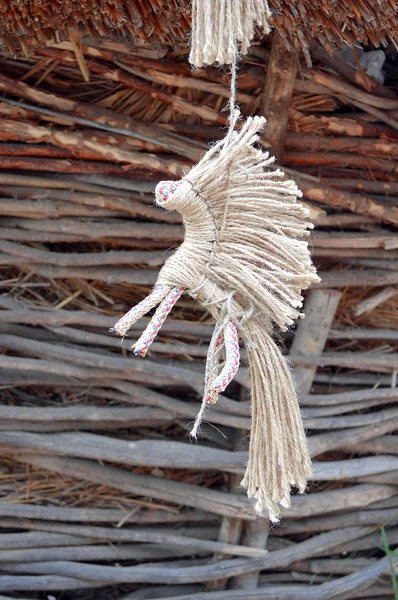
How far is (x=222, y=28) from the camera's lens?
0.90m

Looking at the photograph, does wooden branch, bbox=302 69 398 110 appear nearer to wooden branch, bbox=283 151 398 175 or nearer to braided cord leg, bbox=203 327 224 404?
wooden branch, bbox=283 151 398 175

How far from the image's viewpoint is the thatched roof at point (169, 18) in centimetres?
140

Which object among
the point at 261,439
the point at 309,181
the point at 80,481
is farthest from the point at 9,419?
the point at 261,439

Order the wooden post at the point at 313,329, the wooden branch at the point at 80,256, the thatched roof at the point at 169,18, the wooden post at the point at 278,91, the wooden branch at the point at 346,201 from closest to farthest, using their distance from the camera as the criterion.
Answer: the thatched roof at the point at 169,18, the wooden post at the point at 278,91, the wooden branch at the point at 346,201, the wooden branch at the point at 80,256, the wooden post at the point at 313,329

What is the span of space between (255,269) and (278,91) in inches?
43.4

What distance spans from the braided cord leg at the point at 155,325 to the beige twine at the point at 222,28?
11.5 inches

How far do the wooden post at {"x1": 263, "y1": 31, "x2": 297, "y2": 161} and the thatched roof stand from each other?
338 millimetres

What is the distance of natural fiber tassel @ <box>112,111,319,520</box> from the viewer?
3.10ft

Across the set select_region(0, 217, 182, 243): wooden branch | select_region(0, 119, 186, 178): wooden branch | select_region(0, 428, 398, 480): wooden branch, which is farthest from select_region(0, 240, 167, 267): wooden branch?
select_region(0, 428, 398, 480): wooden branch

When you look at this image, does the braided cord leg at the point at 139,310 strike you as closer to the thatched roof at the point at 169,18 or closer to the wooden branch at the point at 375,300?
the thatched roof at the point at 169,18

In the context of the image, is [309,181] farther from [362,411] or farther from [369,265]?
[362,411]

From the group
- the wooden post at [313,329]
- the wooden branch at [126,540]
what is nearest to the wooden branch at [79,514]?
the wooden branch at [126,540]

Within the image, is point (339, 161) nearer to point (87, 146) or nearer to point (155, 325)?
point (87, 146)

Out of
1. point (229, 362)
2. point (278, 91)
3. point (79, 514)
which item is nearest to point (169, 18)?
point (278, 91)
